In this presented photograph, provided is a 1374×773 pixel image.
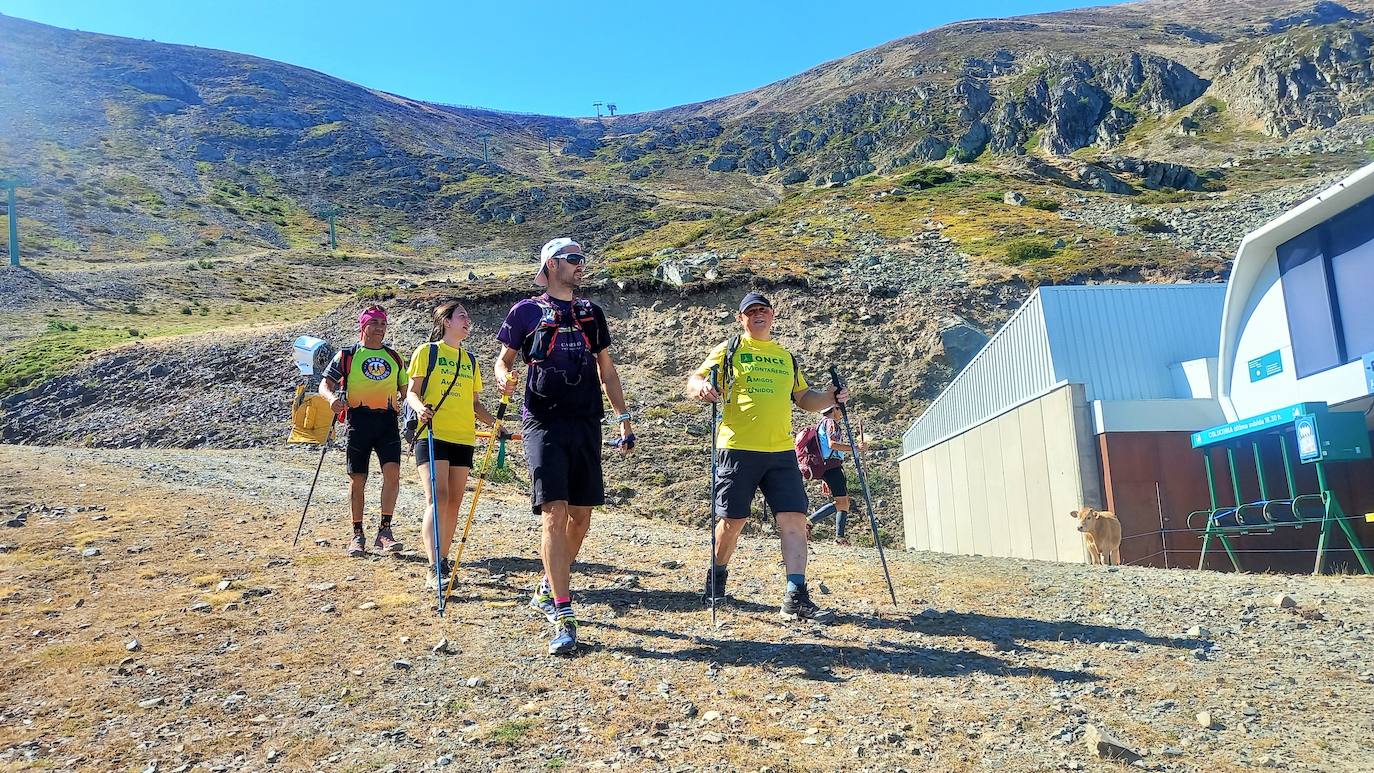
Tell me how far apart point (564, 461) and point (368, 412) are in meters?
3.49

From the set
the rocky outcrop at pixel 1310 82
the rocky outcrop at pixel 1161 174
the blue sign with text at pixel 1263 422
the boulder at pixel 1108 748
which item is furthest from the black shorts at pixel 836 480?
the rocky outcrop at pixel 1310 82

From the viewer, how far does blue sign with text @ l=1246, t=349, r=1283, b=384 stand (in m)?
12.3

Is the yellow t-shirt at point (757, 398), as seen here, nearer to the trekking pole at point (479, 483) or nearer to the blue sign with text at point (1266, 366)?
the trekking pole at point (479, 483)

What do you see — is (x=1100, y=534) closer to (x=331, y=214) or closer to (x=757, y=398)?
(x=757, y=398)

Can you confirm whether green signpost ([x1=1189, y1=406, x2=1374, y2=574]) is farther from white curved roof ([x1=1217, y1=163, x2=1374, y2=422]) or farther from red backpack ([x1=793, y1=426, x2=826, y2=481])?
red backpack ([x1=793, y1=426, x2=826, y2=481])

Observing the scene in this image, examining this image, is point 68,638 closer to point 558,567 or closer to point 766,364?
point 558,567

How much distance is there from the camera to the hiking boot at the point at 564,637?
4703 mm

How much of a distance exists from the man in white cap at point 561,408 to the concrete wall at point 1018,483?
967 cm

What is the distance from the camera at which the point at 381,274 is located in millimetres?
68375

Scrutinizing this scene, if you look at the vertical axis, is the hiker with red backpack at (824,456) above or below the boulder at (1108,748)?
above

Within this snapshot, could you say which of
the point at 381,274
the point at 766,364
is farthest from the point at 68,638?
the point at 381,274

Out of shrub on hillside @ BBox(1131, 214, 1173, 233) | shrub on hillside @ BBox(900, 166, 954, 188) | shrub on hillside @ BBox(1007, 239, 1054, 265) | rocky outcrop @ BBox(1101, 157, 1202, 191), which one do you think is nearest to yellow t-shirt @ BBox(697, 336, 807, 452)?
shrub on hillside @ BBox(1007, 239, 1054, 265)

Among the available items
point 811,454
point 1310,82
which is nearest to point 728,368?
point 811,454

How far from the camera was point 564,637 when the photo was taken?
4723 millimetres
